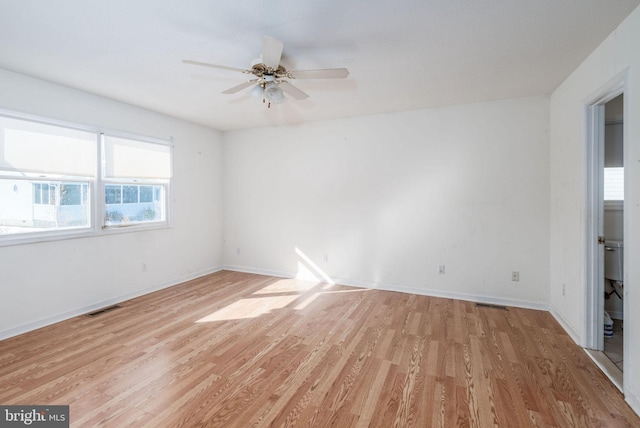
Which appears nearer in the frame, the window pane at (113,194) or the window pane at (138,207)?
the window pane at (113,194)

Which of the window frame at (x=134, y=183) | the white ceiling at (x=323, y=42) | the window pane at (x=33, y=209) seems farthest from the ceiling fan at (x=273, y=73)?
the window pane at (x=33, y=209)

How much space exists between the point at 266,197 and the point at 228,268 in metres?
1.59

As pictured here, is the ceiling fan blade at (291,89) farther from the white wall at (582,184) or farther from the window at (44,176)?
the window at (44,176)

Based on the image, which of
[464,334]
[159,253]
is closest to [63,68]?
[159,253]

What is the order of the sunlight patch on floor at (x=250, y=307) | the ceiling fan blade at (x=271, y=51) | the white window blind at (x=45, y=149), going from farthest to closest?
the sunlight patch on floor at (x=250, y=307)
the white window blind at (x=45, y=149)
the ceiling fan blade at (x=271, y=51)

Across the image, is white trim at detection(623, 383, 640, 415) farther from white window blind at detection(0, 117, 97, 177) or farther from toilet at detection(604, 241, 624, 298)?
white window blind at detection(0, 117, 97, 177)

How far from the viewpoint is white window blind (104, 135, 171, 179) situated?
12.2 feet

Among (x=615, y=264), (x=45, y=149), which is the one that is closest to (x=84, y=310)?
(x=45, y=149)

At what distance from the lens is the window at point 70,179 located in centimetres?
288

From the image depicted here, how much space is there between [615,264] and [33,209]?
606cm

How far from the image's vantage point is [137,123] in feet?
13.1

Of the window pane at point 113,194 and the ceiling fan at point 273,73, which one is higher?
the ceiling fan at point 273,73

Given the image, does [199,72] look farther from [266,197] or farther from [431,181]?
[431,181]

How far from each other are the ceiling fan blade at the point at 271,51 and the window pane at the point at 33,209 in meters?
2.83
